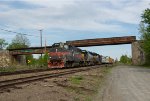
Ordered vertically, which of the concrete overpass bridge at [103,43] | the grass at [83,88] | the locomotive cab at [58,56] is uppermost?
the concrete overpass bridge at [103,43]

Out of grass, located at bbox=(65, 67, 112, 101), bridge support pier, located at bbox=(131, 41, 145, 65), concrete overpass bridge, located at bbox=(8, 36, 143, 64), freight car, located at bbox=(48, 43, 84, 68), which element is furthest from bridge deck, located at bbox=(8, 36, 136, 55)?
grass, located at bbox=(65, 67, 112, 101)

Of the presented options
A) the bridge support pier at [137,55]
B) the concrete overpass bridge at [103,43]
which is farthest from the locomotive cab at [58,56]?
the bridge support pier at [137,55]

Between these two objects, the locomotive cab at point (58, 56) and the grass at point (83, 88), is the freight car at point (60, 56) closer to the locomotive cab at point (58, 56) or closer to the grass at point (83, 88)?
the locomotive cab at point (58, 56)

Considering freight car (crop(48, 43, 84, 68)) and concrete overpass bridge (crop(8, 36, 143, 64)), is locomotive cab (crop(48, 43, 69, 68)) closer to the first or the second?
freight car (crop(48, 43, 84, 68))

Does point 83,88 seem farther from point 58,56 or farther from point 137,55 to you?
point 137,55

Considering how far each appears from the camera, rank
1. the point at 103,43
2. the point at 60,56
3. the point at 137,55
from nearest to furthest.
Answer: the point at 60,56
the point at 137,55
the point at 103,43

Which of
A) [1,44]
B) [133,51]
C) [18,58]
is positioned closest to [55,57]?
[133,51]

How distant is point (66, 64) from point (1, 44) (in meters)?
105

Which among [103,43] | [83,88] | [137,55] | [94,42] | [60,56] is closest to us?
[83,88]

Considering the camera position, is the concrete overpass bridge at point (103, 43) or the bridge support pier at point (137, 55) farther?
the concrete overpass bridge at point (103, 43)

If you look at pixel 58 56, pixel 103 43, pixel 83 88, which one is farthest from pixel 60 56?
pixel 103 43

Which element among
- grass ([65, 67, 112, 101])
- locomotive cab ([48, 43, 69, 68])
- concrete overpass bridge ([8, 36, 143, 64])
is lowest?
grass ([65, 67, 112, 101])

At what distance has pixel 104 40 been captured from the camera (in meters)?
107

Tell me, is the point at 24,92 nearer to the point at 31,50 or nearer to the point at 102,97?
the point at 102,97
